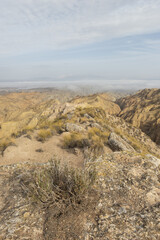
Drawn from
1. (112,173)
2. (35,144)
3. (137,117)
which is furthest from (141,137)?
(137,117)

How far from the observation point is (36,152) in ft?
28.2

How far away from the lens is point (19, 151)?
8727 millimetres

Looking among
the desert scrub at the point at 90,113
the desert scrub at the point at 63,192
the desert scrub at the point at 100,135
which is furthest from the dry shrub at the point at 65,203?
the desert scrub at the point at 90,113

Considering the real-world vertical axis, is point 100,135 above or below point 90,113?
above

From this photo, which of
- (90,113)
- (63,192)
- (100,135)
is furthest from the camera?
(90,113)

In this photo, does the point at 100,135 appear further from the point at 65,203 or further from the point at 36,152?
the point at 65,203

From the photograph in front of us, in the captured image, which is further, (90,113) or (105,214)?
(90,113)

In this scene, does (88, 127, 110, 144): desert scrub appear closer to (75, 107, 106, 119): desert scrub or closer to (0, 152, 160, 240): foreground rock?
(0, 152, 160, 240): foreground rock

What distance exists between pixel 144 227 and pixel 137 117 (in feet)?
189

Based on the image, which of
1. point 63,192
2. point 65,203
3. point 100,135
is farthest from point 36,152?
point 65,203

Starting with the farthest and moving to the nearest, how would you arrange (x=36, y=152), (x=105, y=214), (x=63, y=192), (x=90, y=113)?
(x=90, y=113), (x=36, y=152), (x=63, y=192), (x=105, y=214)

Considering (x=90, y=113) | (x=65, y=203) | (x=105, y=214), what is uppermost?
(x=65, y=203)

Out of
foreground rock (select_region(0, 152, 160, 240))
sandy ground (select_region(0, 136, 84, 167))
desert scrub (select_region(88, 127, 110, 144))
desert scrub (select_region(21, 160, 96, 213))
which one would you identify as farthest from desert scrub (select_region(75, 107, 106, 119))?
desert scrub (select_region(21, 160, 96, 213))

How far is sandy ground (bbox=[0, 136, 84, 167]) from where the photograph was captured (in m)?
7.42
